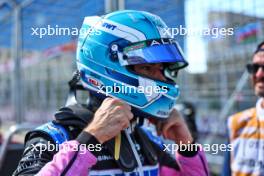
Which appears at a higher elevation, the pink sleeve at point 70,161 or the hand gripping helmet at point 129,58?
the hand gripping helmet at point 129,58

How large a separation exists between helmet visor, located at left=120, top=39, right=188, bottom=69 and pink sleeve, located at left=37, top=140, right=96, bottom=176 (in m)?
0.30

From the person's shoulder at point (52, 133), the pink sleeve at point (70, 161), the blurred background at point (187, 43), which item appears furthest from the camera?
the blurred background at point (187, 43)

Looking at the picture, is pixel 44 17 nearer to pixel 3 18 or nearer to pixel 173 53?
pixel 3 18

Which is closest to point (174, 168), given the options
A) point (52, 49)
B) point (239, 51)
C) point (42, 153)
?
point (42, 153)

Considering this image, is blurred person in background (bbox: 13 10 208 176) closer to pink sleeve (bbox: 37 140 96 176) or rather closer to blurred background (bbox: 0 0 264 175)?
pink sleeve (bbox: 37 140 96 176)

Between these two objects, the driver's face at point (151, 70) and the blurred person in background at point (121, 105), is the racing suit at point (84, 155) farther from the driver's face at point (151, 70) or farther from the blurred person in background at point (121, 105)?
the driver's face at point (151, 70)

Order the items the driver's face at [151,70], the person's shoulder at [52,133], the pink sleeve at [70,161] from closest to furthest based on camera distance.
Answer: the pink sleeve at [70,161] → the person's shoulder at [52,133] → the driver's face at [151,70]

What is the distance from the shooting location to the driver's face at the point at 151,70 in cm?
120

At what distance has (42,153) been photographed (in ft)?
3.46

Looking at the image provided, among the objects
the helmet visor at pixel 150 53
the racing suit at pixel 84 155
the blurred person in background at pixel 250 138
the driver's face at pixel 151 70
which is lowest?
the blurred person in background at pixel 250 138

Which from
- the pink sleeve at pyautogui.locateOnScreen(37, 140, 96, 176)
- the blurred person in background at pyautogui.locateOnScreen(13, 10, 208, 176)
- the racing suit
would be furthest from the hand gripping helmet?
the pink sleeve at pyautogui.locateOnScreen(37, 140, 96, 176)

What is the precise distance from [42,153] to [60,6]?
281cm

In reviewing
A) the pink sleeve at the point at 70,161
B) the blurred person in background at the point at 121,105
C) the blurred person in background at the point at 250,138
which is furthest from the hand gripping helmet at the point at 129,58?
the blurred person in background at the point at 250,138

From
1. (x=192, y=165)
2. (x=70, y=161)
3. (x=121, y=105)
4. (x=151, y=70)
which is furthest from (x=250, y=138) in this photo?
(x=70, y=161)
